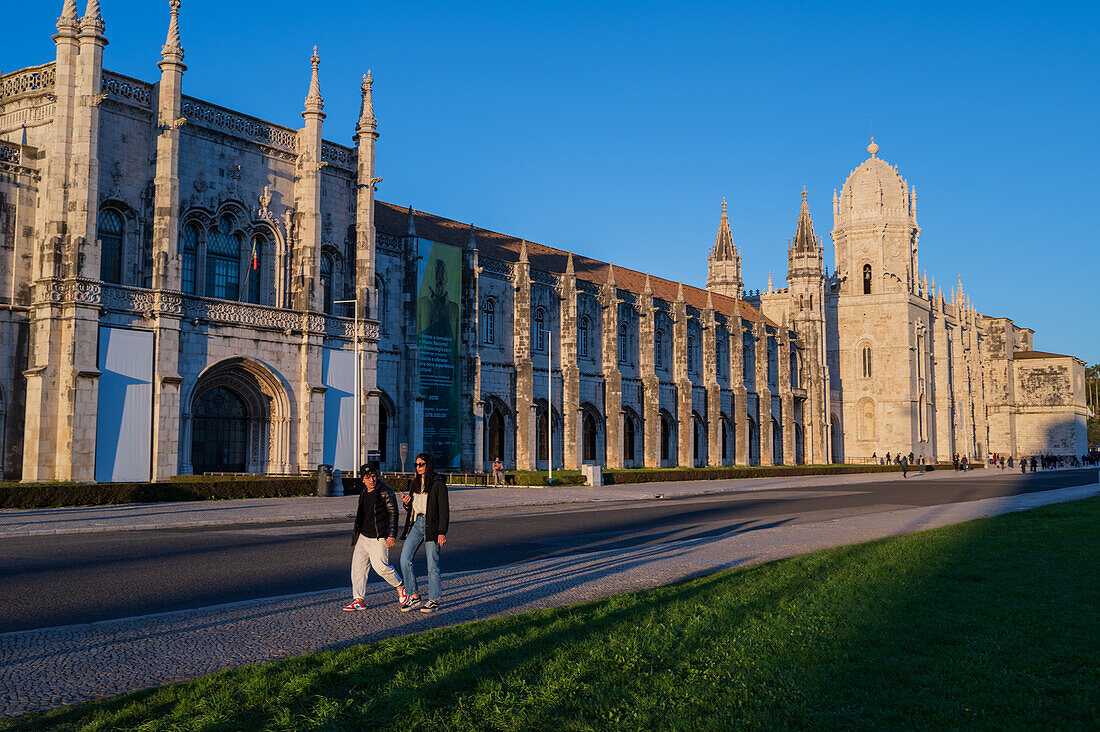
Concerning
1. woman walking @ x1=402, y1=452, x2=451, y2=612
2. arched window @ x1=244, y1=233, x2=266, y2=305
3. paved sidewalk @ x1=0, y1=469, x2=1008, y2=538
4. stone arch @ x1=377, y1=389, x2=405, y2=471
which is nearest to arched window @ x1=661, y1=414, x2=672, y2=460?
stone arch @ x1=377, y1=389, x2=405, y2=471

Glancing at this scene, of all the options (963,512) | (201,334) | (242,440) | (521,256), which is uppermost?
(521,256)

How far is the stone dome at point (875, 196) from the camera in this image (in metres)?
91.4

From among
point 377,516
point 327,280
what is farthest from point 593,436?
point 377,516

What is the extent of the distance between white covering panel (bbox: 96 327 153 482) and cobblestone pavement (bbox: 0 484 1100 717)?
21.0 metres

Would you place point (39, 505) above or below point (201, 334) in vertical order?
below

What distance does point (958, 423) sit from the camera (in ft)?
333

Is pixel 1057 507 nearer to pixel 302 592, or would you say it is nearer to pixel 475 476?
pixel 302 592

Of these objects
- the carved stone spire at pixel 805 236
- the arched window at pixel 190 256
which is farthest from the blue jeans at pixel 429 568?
the carved stone spire at pixel 805 236

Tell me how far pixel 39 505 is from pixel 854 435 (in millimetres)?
78412

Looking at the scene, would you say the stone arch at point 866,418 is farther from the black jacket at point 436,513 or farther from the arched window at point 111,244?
the black jacket at point 436,513

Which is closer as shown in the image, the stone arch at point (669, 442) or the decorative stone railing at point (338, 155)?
the decorative stone railing at point (338, 155)

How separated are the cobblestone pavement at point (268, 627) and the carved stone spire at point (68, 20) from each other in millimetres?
27006

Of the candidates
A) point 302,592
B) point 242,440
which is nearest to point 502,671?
point 302,592

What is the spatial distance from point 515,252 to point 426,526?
46.1 meters
